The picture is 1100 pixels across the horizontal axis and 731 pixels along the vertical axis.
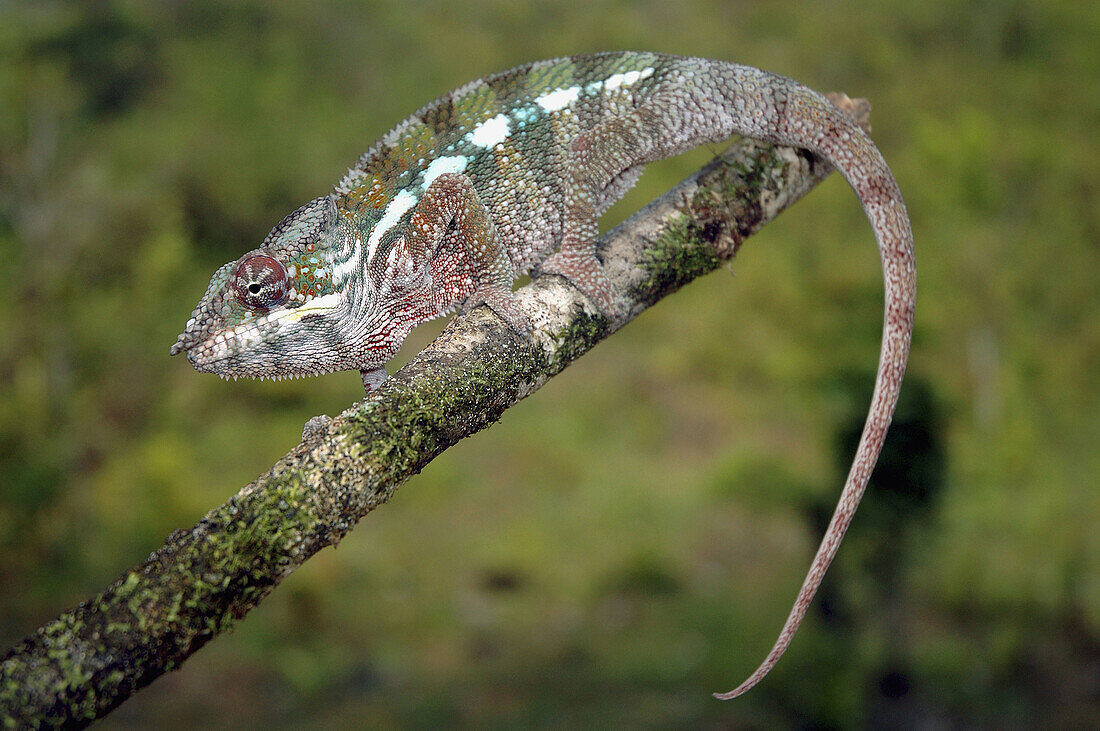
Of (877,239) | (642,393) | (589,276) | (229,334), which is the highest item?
(229,334)

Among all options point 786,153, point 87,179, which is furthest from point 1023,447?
point 87,179

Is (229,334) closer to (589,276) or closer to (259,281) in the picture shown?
(259,281)

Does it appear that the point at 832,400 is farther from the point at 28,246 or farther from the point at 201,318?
the point at 28,246

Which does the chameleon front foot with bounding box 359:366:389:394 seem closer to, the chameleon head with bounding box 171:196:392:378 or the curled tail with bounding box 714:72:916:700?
the chameleon head with bounding box 171:196:392:378

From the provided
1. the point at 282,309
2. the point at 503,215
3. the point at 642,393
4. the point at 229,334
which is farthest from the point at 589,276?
the point at 642,393

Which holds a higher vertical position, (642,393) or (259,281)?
(259,281)

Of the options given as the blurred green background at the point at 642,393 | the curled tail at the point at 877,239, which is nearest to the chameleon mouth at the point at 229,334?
the curled tail at the point at 877,239
